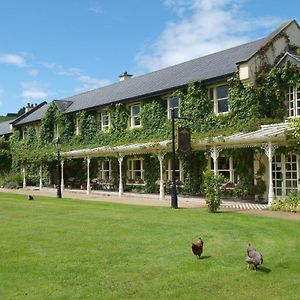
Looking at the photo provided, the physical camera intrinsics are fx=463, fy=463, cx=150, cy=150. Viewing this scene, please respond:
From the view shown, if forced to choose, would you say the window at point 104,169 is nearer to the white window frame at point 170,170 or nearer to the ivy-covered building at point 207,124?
the ivy-covered building at point 207,124

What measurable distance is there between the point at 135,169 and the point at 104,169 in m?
3.59

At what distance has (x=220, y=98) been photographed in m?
23.4

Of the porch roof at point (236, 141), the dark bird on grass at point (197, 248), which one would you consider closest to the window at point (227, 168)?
the porch roof at point (236, 141)

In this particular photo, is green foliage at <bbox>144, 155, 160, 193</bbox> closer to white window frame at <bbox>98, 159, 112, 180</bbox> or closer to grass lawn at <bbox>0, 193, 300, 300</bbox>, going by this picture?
white window frame at <bbox>98, 159, 112, 180</bbox>

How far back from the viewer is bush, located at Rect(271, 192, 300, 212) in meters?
16.4

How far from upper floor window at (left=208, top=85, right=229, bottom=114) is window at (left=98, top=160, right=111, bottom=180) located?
33.6 ft

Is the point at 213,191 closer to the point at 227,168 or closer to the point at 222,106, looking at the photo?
the point at 227,168

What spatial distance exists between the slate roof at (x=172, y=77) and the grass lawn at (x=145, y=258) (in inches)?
452

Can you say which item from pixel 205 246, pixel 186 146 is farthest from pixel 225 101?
pixel 205 246

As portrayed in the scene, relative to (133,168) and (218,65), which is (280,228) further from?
(133,168)

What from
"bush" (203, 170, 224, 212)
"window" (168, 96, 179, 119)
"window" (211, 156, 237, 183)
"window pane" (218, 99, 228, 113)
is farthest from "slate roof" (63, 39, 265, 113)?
"bush" (203, 170, 224, 212)

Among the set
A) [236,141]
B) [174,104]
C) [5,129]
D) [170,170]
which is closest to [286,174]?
[236,141]

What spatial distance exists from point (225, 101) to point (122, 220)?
36.1 ft

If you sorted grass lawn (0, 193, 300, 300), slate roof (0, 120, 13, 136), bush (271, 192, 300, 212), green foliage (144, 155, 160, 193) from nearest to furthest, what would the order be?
grass lawn (0, 193, 300, 300), bush (271, 192, 300, 212), green foliage (144, 155, 160, 193), slate roof (0, 120, 13, 136)
